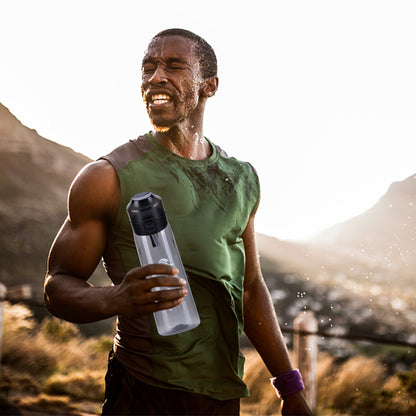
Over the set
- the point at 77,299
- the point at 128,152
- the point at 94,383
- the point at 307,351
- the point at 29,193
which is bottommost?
the point at 94,383

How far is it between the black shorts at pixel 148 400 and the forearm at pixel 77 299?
329 millimetres

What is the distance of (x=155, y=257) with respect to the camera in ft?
5.16

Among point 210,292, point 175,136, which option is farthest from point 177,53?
point 210,292

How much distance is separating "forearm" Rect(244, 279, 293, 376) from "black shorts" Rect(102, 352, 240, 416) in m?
0.43

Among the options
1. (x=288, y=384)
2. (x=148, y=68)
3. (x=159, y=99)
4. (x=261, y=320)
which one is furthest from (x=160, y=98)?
(x=288, y=384)

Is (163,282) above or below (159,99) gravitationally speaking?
below

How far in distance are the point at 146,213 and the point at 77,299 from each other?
360mm

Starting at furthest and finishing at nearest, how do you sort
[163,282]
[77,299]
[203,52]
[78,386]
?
→ [78,386] → [203,52] → [77,299] → [163,282]

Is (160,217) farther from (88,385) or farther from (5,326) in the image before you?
(5,326)

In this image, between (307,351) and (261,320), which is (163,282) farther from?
(307,351)

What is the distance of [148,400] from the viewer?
178cm

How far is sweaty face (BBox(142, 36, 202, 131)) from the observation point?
196 centimetres

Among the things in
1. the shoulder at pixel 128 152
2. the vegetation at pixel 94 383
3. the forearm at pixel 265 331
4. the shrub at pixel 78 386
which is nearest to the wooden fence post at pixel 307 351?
the vegetation at pixel 94 383

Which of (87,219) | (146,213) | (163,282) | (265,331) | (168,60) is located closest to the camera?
(163,282)
